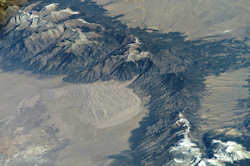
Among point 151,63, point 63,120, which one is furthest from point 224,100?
point 63,120

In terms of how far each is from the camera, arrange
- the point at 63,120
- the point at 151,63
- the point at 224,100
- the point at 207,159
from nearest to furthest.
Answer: the point at 207,159
the point at 63,120
the point at 224,100
the point at 151,63

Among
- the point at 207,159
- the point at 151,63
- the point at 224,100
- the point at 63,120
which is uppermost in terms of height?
the point at 151,63

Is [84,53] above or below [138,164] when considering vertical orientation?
above

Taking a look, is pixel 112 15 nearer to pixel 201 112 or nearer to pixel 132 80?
pixel 132 80

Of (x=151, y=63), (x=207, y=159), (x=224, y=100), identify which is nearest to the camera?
(x=207, y=159)

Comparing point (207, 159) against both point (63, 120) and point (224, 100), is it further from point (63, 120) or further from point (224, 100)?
point (63, 120)

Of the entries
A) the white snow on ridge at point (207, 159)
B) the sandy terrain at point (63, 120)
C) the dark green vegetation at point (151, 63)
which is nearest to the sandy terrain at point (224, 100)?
the dark green vegetation at point (151, 63)

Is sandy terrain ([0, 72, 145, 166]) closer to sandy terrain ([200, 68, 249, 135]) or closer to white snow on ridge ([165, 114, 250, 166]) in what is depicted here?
white snow on ridge ([165, 114, 250, 166])

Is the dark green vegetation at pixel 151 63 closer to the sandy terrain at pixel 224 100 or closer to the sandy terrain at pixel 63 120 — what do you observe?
the sandy terrain at pixel 224 100

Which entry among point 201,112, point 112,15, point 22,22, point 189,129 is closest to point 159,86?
point 201,112
